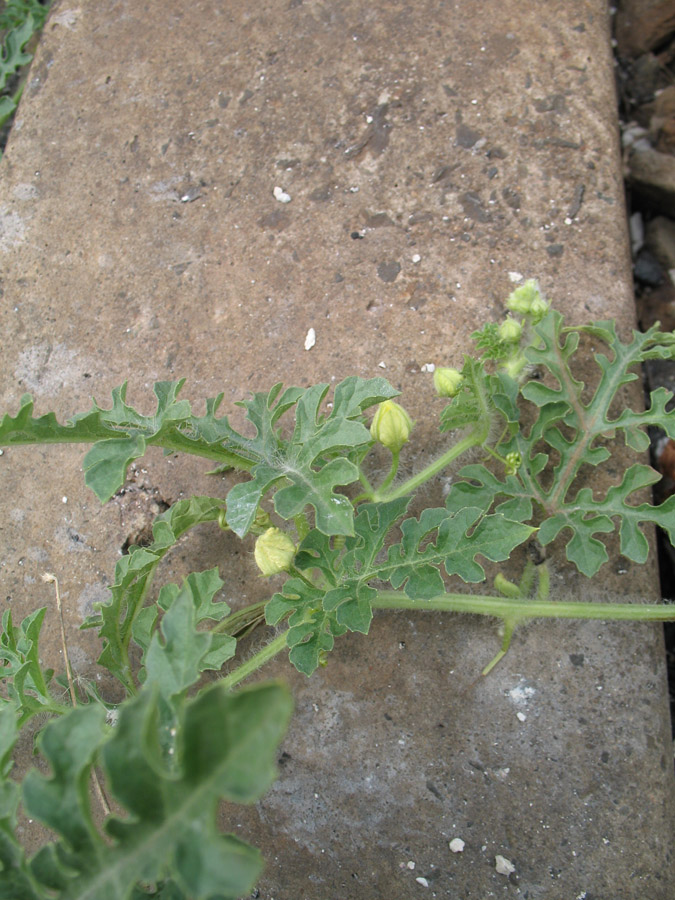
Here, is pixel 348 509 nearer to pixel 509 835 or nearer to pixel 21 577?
pixel 509 835

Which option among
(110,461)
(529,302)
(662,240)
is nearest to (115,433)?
(110,461)

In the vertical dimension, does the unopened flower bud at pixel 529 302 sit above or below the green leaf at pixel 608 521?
above

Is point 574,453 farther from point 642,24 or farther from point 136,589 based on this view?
point 642,24

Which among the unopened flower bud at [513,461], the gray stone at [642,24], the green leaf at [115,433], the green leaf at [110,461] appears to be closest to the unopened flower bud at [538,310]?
the unopened flower bud at [513,461]

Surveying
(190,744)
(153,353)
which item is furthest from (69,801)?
(153,353)

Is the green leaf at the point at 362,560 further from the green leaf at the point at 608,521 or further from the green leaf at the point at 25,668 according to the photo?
the green leaf at the point at 25,668
